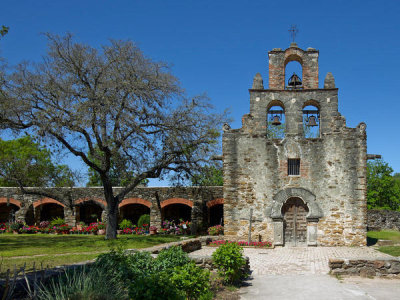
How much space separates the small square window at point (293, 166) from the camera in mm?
16203

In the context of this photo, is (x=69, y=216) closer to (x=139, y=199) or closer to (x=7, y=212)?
(x=139, y=199)

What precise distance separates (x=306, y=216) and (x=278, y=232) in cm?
138

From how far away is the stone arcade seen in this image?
1573 cm

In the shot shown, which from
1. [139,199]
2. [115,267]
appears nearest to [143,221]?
[139,199]

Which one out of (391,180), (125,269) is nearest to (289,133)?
(125,269)

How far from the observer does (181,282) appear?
19.9 feet

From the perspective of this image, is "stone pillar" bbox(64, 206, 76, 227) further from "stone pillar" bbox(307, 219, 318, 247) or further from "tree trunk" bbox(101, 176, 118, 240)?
"stone pillar" bbox(307, 219, 318, 247)

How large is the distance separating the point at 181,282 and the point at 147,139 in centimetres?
1025

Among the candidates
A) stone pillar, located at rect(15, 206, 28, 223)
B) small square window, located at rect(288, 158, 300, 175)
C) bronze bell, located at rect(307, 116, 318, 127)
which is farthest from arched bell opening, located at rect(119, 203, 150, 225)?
bronze bell, located at rect(307, 116, 318, 127)

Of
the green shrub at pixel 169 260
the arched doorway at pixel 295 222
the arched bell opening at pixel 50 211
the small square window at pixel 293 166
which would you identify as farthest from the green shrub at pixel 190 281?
the arched bell opening at pixel 50 211

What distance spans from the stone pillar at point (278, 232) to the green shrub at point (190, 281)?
9815 millimetres

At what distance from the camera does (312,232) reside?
15711 millimetres

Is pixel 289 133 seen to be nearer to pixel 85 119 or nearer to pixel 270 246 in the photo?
pixel 270 246

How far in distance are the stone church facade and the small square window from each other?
0.04m
